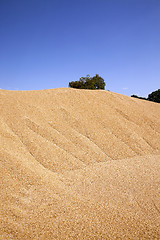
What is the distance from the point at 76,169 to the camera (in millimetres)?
5297

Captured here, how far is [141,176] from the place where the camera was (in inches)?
200

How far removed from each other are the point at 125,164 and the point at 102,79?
24.3m

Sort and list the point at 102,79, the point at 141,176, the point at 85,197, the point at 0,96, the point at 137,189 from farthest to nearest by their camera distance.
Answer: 1. the point at 102,79
2. the point at 0,96
3. the point at 141,176
4. the point at 137,189
5. the point at 85,197

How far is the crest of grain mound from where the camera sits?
314 centimetres

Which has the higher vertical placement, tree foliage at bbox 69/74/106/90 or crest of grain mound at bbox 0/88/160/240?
tree foliage at bbox 69/74/106/90

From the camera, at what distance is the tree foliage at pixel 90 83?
85.9 ft

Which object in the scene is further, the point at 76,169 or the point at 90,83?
the point at 90,83

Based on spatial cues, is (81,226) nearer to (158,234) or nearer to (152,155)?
(158,234)

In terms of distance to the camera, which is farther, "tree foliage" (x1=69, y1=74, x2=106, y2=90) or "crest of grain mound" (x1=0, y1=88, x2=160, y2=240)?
"tree foliage" (x1=69, y1=74, x2=106, y2=90)

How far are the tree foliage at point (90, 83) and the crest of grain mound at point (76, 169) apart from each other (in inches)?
649

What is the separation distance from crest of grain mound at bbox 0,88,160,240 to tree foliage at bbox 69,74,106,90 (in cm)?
1648

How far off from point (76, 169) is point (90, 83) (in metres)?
22.3

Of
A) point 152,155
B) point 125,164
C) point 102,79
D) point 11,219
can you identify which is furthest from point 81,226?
point 102,79

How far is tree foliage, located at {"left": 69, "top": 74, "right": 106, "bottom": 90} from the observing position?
26183mm
